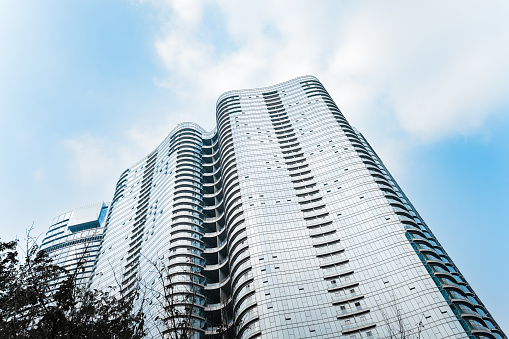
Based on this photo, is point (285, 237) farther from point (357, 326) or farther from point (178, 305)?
point (178, 305)

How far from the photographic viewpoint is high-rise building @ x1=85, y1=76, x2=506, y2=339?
5078 centimetres

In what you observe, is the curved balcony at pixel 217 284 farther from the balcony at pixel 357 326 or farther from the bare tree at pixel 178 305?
the balcony at pixel 357 326

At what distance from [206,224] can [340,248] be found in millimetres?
33015

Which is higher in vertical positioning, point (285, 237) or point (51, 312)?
point (285, 237)

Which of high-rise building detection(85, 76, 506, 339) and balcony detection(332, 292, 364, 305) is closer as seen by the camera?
high-rise building detection(85, 76, 506, 339)

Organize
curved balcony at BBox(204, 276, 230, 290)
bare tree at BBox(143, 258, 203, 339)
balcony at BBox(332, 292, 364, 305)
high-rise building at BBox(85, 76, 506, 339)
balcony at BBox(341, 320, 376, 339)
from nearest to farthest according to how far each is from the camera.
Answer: bare tree at BBox(143, 258, 203, 339), balcony at BBox(341, 320, 376, 339), high-rise building at BBox(85, 76, 506, 339), balcony at BBox(332, 292, 364, 305), curved balcony at BBox(204, 276, 230, 290)

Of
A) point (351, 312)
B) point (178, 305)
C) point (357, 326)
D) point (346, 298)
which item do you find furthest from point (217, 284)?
point (178, 305)

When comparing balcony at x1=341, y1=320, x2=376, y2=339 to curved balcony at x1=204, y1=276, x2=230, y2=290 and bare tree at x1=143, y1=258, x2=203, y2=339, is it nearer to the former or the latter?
bare tree at x1=143, y1=258, x2=203, y2=339

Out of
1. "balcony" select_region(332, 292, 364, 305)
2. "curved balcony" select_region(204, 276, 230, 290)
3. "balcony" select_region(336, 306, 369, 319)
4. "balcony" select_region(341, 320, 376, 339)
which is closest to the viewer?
"balcony" select_region(341, 320, 376, 339)

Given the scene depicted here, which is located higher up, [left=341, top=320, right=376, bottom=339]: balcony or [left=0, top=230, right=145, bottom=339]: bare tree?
[left=341, top=320, right=376, bottom=339]: balcony

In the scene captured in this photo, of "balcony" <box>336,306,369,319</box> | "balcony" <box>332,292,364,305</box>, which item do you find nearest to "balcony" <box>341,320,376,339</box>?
"balcony" <box>336,306,369,319</box>

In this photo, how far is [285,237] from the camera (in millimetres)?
64312

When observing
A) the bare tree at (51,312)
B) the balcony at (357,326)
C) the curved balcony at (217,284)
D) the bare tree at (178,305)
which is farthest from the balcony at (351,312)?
the bare tree at (51,312)

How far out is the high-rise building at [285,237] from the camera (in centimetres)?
5078
